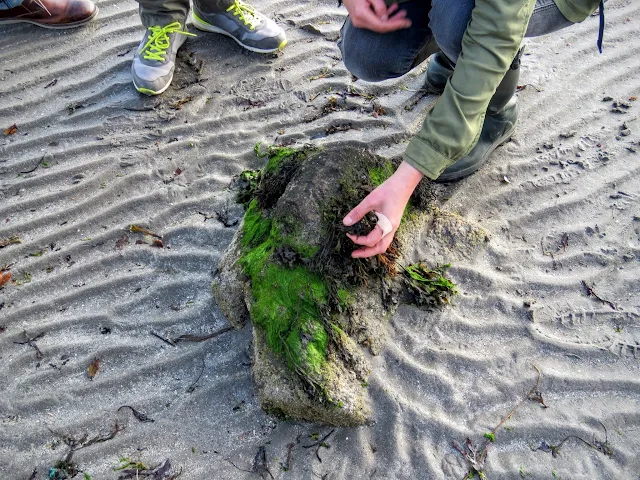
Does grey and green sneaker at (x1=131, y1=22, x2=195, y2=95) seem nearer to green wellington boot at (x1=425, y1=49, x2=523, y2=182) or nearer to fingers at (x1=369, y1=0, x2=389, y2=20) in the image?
fingers at (x1=369, y1=0, x2=389, y2=20)

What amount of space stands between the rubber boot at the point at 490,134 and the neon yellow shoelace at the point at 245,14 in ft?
6.54

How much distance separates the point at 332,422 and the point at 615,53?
3827mm

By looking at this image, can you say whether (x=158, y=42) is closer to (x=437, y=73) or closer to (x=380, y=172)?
(x=437, y=73)

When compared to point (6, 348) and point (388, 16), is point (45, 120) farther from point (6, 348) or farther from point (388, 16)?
point (388, 16)

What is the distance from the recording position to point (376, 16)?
8.99ft

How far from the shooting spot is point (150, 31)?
13.0ft

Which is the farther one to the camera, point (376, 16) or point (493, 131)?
point (493, 131)

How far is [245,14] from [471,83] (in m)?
2.64

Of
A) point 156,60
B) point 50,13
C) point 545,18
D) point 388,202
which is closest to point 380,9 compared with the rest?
point 545,18

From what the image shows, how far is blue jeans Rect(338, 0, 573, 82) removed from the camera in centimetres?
250

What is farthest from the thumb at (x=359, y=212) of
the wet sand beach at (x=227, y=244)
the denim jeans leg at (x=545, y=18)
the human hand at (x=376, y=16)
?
the denim jeans leg at (x=545, y=18)

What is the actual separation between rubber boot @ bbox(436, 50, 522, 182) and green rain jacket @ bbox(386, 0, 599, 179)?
3.70 feet

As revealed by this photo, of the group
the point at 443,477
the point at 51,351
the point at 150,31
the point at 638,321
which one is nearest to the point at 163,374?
the point at 51,351

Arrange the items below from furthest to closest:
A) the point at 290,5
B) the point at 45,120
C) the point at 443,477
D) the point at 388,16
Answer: the point at 290,5 → the point at 45,120 → the point at 388,16 → the point at 443,477
